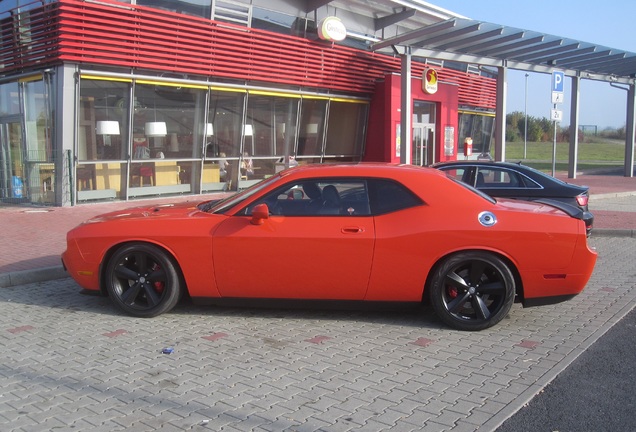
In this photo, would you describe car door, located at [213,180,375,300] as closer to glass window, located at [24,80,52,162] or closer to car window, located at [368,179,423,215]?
car window, located at [368,179,423,215]

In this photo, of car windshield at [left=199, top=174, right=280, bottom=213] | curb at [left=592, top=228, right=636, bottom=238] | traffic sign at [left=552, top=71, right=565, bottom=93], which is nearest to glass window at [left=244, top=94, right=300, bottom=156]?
traffic sign at [left=552, top=71, right=565, bottom=93]

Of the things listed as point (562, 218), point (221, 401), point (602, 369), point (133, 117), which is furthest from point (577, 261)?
point (133, 117)

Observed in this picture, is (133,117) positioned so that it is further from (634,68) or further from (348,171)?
(634,68)

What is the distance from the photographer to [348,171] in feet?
20.0

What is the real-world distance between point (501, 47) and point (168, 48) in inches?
398

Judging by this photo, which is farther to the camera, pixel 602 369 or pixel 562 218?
pixel 562 218

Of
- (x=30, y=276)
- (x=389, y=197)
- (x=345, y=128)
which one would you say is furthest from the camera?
(x=345, y=128)

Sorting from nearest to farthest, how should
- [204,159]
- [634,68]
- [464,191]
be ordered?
[464,191] → [204,159] → [634,68]

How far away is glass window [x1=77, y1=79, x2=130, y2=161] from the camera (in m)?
14.9

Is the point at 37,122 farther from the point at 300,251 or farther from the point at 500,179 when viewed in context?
the point at 300,251

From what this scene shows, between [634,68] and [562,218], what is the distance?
78.3 feet

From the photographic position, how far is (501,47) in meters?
19.2

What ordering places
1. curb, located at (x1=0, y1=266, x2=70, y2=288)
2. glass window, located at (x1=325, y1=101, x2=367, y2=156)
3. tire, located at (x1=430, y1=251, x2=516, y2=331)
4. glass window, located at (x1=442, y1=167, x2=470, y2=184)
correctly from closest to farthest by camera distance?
1. tire, located at (x1=430, y1=251, x2=516, y2=331)
2. curb, located at (x1=0, y1=266, x2=70, y2=288)
3. glass window, located at (x1=442, y1=167, x2=470, y2=184)
4. glass window, located at (x1=325, y1=101, x2=367, y2=156)

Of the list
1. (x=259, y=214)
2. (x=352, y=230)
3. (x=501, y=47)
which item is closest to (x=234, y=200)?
(x=259, y=214)
